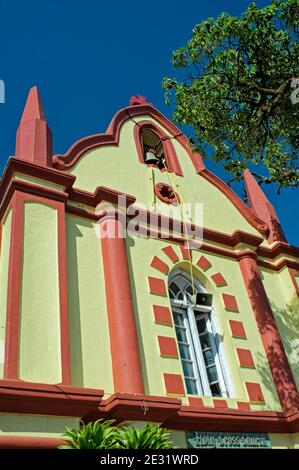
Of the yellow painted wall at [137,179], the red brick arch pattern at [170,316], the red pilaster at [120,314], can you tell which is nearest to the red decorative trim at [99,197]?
the red pilaster at [120,314]

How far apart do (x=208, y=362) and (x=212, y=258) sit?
2.61m

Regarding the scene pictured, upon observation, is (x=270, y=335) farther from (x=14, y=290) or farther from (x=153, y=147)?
(x=153, y=147)

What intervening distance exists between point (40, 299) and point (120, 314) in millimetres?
1458

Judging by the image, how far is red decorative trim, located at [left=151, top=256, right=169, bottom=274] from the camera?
10.1 meters

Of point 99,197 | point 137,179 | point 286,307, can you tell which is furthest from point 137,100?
point 286,307

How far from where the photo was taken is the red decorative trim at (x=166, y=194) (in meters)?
11.9

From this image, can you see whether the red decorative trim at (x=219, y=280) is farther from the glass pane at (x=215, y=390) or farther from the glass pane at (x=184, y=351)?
the glass pane at (x=215, y=390)

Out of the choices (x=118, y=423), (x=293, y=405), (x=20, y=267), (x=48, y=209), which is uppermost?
(x=48, y=209)

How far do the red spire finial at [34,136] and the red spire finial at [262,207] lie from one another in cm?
662

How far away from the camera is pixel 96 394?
6816mm

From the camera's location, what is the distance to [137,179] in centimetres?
1185
